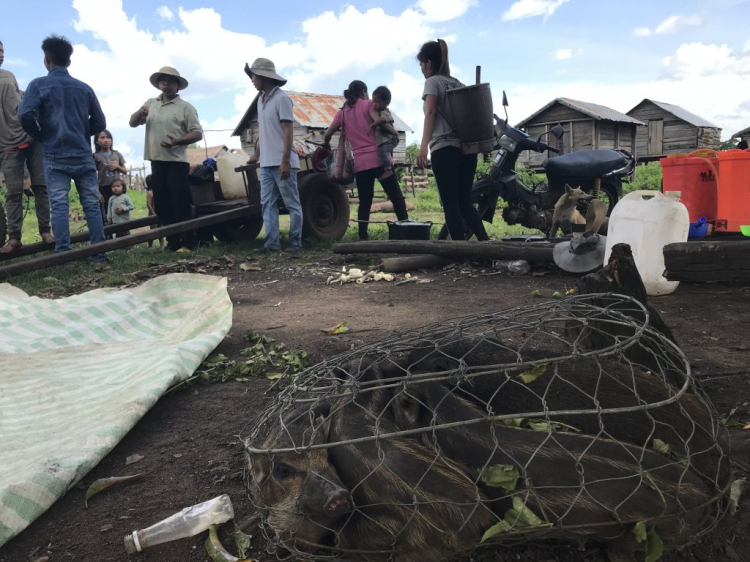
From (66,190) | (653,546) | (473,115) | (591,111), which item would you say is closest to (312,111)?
(591,111)

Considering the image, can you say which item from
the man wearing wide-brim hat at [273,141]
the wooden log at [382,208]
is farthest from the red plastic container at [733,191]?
the wooden log at [382,208]

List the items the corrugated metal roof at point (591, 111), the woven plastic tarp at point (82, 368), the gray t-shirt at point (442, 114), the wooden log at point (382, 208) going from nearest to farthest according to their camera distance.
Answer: the woven plastic tarp at point (82, 368) < the gray t-shirt at point (442, 114) < the wooden log at point (382, 208) < the corrugated metal roof at point (591, 111)

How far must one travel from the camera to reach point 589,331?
279cm

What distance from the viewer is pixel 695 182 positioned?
6.48 metres

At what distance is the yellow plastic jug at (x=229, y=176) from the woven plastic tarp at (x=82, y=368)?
4433 millimetres

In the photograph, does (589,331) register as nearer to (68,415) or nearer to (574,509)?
(574,509)

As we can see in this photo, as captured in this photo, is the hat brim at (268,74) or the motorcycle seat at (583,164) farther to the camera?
the motorcycle seat at (583,164)

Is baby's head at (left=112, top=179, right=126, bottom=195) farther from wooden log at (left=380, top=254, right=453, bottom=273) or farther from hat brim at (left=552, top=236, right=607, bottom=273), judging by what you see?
hat brim at (left=552, top=236, right=607, bottom=273)

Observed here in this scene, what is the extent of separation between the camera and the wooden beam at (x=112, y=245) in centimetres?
640

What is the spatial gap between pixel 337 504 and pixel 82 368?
2506 mm

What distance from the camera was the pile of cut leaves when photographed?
10.9 ft

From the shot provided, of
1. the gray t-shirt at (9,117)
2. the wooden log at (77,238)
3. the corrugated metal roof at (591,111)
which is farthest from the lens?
the corrugated metal roof at (591,111)

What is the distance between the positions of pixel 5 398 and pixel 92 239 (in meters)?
4.60

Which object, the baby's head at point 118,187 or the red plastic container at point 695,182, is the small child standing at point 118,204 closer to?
the baby's head at point 118,187
